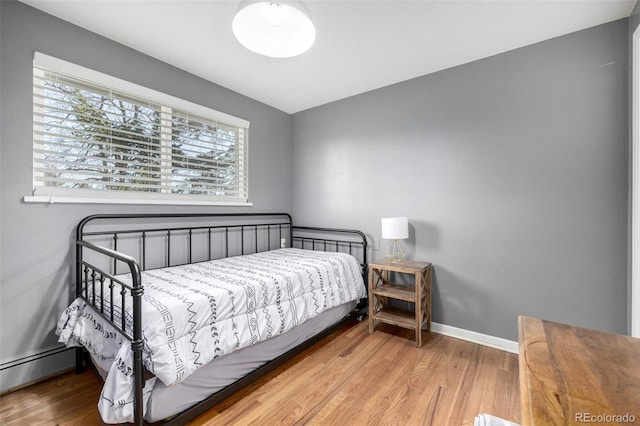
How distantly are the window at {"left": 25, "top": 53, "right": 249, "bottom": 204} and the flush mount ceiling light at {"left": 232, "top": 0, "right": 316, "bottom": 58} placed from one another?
51.2 inches

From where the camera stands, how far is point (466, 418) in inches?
58.2

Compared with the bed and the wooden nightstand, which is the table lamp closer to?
the wooden nightstand

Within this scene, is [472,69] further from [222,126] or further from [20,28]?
[20,28]

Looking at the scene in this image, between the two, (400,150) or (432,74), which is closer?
(432,74)

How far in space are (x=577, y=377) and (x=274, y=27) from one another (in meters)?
1.76

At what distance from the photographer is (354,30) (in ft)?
6.39

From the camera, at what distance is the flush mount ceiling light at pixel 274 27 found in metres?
1.33

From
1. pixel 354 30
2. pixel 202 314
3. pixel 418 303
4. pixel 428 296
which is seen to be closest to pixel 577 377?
pixel 202 314

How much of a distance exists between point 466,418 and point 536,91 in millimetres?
2268

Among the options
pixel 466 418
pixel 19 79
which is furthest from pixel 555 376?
pixel 19 79

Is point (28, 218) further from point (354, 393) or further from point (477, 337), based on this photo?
point (477, 337)

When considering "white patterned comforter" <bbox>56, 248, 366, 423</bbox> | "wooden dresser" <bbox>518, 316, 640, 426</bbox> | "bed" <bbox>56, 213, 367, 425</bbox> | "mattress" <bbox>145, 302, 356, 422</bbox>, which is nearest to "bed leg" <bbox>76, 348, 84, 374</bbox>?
"bed" <bbox>56, 213, 367, 425</bbox>

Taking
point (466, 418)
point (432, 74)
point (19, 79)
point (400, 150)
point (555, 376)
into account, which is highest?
point (432, 74)

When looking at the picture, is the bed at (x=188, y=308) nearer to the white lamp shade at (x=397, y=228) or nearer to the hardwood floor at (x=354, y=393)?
the hardwood floor at (x=354, y=393)
